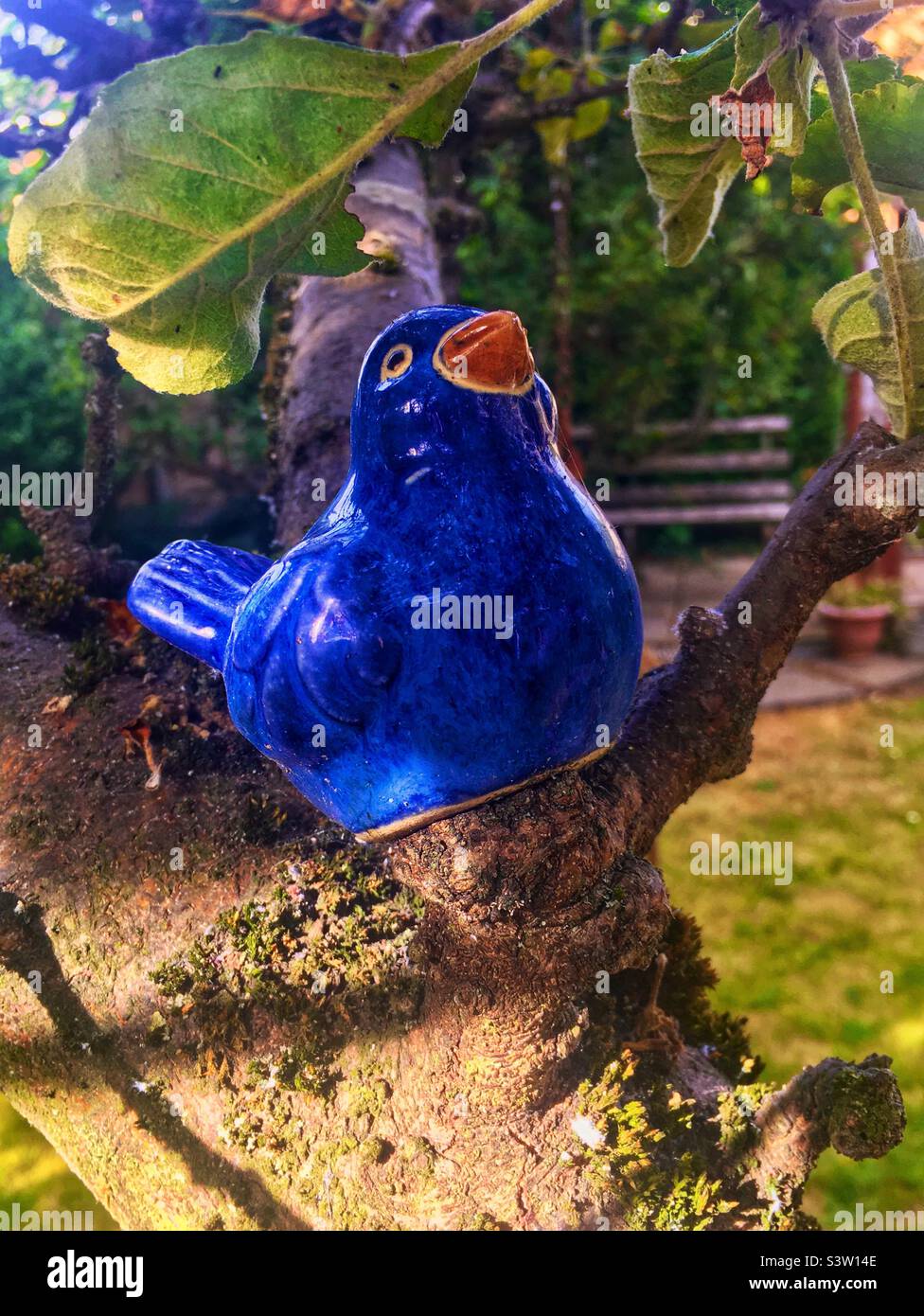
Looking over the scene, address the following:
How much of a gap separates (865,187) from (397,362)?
0.32 metres

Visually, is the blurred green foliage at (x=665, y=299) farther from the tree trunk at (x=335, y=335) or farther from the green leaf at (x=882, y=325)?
the green leaf at (x=882, y=325)

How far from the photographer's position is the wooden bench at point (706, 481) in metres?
4.78

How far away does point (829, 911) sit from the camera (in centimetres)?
235

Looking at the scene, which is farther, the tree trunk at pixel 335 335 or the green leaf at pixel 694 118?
the tree trunk at pixel 335 335

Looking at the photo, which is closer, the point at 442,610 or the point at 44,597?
the point at 442,610

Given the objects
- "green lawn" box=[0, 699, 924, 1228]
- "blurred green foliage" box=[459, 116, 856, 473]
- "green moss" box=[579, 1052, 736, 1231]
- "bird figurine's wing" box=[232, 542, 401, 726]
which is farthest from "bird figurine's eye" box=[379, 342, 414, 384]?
"blurred green foliage" box=[459, 116, 856, 473]

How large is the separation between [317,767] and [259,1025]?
0.26m

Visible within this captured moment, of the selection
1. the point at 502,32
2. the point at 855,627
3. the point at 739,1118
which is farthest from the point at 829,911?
the point at 855,627

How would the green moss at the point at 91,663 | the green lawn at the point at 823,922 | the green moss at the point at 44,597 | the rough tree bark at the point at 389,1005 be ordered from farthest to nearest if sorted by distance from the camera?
the green lawn at the point at 823,922 → the green moss at the point at 44,597 → the green moss at the point at 91,663 → the rough tree bark at the point at 389,1005

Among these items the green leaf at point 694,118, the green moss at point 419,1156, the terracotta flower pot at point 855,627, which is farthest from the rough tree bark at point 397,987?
the terracotta flower pot at point 855,627

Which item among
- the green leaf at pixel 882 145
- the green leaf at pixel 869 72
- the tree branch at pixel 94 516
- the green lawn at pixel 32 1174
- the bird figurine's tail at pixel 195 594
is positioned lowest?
the green lawn at pixel 32 1174

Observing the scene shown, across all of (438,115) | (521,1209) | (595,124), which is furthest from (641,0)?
(521,1209)

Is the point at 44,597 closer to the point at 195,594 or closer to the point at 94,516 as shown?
the point at 94,516

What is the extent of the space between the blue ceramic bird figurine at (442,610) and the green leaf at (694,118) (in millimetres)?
193
